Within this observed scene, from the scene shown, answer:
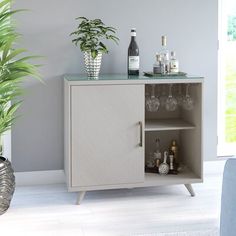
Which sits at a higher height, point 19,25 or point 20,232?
Result: point 19,25

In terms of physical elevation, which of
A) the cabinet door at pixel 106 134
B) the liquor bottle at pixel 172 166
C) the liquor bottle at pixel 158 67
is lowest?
the liquor bottle at pixel 172 166

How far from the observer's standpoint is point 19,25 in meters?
3.76

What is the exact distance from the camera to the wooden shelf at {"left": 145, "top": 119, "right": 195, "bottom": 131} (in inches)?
143

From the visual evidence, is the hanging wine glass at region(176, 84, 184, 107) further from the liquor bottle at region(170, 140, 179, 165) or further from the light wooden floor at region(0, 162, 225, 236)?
the light wooden floor at region(0, 162, 225, 236)

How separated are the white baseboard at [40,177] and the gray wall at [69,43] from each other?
4 cm

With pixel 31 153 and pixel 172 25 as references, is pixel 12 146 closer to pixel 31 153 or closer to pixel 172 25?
pixel 31 153

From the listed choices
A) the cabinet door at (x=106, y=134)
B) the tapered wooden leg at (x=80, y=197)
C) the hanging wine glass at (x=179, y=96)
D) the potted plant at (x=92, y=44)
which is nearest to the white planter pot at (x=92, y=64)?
the potted plant at (x=92, y=44)

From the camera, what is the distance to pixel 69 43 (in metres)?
3.86

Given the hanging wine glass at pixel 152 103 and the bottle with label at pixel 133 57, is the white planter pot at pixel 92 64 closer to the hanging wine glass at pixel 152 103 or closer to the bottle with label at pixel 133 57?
the bottle with label at pixel 133 57

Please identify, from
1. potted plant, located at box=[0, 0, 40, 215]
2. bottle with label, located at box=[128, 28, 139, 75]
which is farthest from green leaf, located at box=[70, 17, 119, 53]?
potted plant, located at box=[0, 0, 40, 215]

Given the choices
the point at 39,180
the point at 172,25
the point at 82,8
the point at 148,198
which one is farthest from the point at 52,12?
the point at 148,198

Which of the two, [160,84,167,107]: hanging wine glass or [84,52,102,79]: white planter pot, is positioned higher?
[84,52,102,79]: white planter pot

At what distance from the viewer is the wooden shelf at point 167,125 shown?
364 cm

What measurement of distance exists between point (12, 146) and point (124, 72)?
40.8 inches
